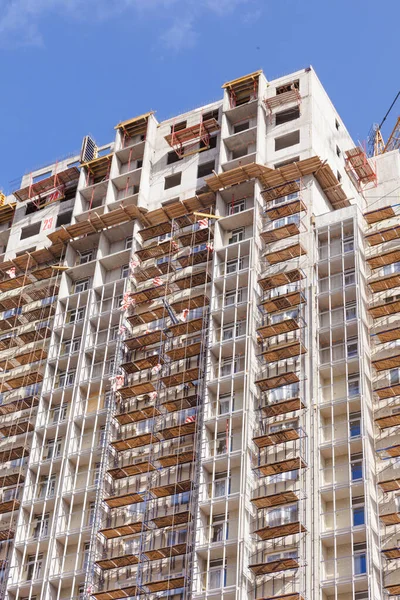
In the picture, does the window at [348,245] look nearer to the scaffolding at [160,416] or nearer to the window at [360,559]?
the scaffolding at [160,416]

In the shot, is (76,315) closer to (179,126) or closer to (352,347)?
(179,126)

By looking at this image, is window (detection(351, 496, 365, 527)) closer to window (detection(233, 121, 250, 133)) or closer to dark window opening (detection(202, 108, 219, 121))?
window (detection(233, 121, 250, 133))

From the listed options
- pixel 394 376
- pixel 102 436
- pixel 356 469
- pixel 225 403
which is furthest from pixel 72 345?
pixel 356 469

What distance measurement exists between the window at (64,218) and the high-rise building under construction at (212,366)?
0.12m

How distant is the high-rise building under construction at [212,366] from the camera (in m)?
60.3

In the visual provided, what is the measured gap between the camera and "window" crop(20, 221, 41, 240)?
9050cm

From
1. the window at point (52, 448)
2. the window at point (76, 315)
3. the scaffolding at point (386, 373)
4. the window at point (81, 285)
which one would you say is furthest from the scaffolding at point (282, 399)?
the window at point (52, 448)

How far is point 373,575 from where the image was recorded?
55938mm

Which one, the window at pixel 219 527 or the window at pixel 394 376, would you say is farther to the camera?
the window at pixel 394 376

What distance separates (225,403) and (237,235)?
14672 millimetres

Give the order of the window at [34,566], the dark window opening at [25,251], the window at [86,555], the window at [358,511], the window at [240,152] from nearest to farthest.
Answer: the window at [358,511] < the window at [86,555] < the window at [34,566] < the window at [240,152] < the dark window opening at [25,251]

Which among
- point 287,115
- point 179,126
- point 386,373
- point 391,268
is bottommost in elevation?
point 386,373

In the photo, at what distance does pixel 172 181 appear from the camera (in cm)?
8462

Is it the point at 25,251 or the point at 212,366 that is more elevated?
A: the point at 25,251
